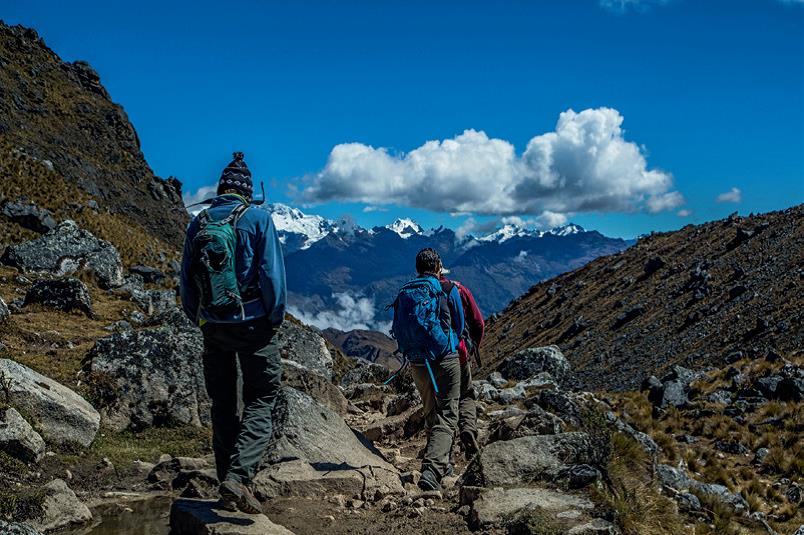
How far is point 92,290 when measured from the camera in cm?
2395

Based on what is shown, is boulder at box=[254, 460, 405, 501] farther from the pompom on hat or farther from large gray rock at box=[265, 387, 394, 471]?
the pompom on hat

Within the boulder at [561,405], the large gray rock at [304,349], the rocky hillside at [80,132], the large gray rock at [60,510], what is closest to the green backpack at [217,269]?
the large gray rock at [60,510]

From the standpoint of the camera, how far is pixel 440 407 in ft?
28.3

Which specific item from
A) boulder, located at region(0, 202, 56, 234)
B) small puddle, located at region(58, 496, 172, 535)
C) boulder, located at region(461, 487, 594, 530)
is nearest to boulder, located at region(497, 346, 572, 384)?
boulder, located at region(461, 487, 594, 530)

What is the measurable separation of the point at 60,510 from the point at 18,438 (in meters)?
1.67

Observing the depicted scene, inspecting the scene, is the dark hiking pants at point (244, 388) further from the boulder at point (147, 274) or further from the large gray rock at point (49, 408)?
the boulder at point (147, 274)

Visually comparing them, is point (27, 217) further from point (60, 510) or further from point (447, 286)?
point (447, 286)

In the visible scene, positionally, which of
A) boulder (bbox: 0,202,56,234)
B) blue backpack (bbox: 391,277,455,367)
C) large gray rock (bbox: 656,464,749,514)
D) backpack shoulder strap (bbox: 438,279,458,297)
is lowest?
large gray rock (bbox: 656,464,749,514)

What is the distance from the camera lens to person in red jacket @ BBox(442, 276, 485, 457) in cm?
883

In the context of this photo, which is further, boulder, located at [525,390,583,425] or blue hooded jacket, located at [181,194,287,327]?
boulder, located at [525,390,583,425]

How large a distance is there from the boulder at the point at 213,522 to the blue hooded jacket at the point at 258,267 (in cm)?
174

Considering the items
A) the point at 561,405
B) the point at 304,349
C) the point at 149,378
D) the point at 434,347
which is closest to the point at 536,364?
the point at 304,349

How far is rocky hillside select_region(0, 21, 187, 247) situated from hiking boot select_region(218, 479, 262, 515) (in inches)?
2568

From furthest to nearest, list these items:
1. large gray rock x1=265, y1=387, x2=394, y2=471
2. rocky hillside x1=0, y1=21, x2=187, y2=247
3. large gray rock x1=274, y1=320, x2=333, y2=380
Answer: rocky hillside x1=0, y1=21, x2=187, y2=247 → large gray rock x1=274, y1=320, x2=333, y2=380 → large gray rock x1=265, y1=387, x2=394, y2=471
